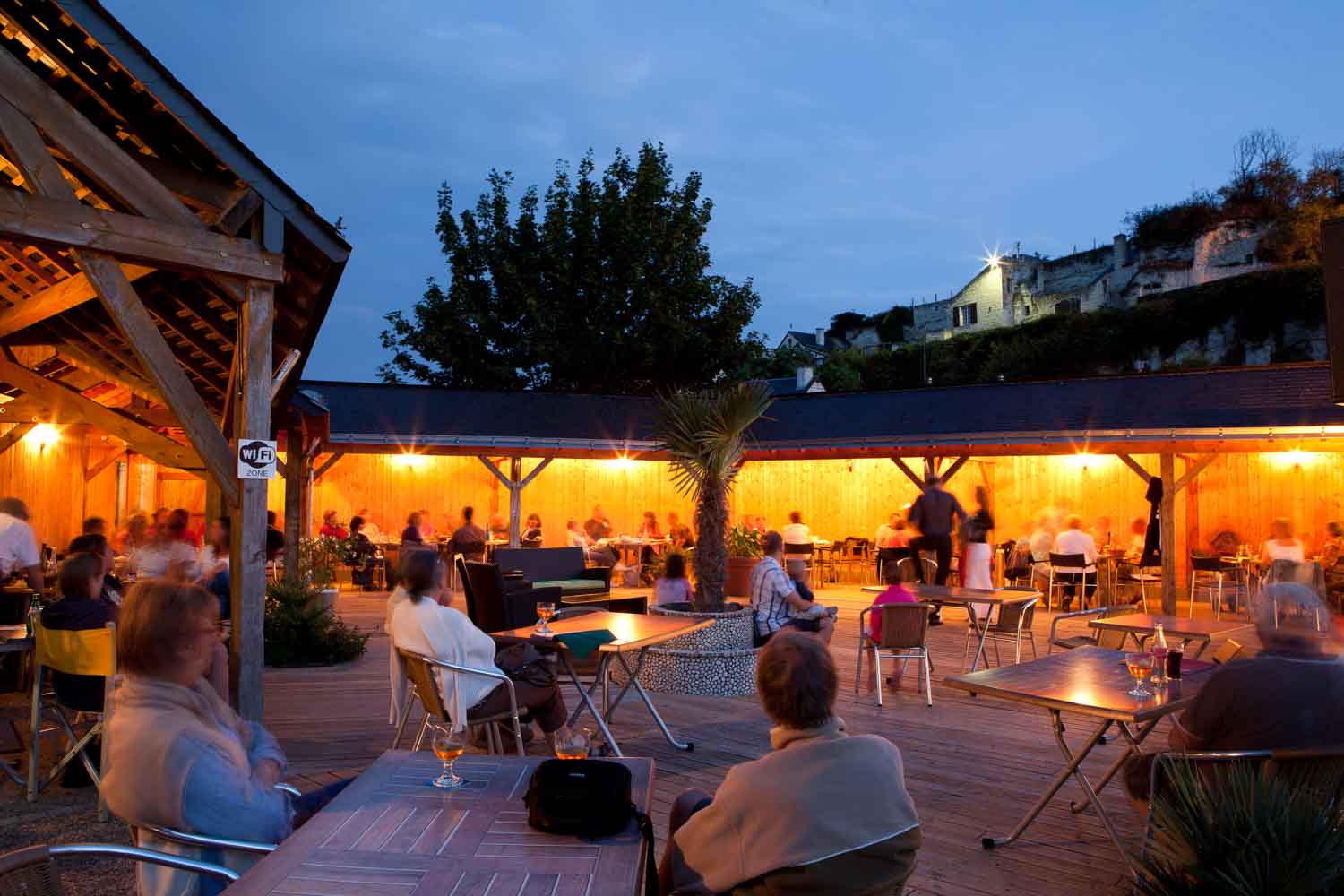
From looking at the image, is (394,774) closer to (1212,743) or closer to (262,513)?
(1212,743)

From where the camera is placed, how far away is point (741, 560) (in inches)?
579

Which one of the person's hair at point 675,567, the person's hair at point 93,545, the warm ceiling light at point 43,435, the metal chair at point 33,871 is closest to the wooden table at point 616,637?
the person's hair at point 675,567

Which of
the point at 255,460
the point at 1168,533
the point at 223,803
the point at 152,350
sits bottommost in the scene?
the point at 223,803

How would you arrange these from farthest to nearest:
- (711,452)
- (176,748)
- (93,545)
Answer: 1. (711,452)
2. (93,545)
3. (176,748)

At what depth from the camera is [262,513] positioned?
586 centimetres

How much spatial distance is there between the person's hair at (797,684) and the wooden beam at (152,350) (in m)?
3.93

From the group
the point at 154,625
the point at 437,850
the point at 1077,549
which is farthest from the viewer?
the point at 1077,549

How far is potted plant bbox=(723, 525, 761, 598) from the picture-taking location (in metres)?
14.6

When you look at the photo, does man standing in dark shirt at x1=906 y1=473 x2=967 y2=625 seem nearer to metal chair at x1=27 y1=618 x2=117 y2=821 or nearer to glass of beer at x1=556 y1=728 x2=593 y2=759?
metal chair at x1=27 y1=618 x2=117 y2=821

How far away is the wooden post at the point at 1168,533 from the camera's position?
512 inches

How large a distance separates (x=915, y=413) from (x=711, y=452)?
9.83 m

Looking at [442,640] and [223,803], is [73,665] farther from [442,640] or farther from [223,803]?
[223,803]

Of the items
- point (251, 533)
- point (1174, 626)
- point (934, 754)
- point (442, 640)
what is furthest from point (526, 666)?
point (1174, 626)

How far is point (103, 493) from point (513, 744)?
12.6m
